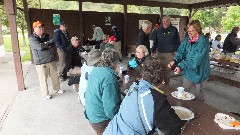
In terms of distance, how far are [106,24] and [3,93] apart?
595 cm

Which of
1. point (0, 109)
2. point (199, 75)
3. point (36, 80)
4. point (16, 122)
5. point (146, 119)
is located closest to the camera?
point (146, 119)

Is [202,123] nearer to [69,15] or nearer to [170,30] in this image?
[170,30]

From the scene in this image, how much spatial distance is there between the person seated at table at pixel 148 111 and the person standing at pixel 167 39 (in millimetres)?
3145

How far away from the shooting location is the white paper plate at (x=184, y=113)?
1972 mm

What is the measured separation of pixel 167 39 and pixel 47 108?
9.70 feet

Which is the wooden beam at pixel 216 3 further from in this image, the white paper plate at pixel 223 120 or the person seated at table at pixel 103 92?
the person seated at table at pixel 103 92

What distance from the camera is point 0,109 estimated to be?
13.9 feet

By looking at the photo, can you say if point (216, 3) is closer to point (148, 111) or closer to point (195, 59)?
point (195, 59)

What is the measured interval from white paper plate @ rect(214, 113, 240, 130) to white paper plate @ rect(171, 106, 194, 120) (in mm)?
223

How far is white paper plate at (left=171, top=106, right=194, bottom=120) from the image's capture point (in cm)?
197

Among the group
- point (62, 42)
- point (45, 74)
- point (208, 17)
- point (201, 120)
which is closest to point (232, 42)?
point (62, 42)

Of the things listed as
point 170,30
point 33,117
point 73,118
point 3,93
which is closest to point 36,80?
point 3,93

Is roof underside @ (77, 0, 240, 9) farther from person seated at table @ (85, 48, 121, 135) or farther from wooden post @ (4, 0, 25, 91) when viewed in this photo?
person seated at table @ (85, 48, 121, 135)

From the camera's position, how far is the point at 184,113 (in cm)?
205
